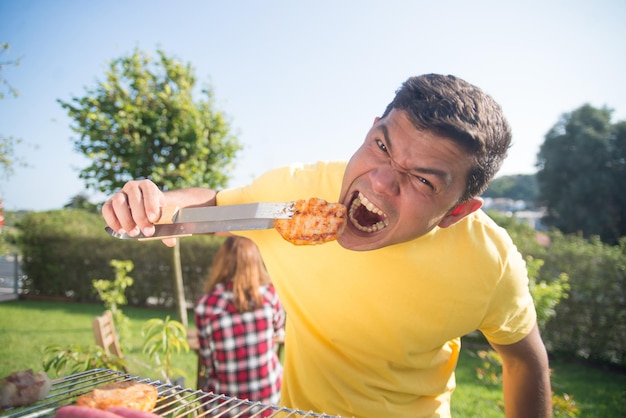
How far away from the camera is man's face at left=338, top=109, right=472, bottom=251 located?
5.76 ft

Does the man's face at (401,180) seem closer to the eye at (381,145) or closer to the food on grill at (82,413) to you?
the eye at (381,145)

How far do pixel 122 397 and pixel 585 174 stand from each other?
3796 cm

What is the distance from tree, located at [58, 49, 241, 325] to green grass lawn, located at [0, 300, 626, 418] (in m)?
3.49

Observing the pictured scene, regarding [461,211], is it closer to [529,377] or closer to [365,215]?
[365,215]

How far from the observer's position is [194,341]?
5.02 metres

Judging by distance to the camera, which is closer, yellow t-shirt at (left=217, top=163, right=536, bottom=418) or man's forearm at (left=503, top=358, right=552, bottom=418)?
yellow t-shirt at (left=217, top=163, right=536, bottom=418)

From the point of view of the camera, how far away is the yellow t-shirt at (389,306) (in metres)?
1.92

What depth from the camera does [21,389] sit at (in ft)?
4.00

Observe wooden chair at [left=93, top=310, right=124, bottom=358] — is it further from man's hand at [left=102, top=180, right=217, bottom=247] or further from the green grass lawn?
man's hand at [left=102, top=180, right=217, bottom=247]

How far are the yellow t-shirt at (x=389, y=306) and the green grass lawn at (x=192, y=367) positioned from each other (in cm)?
325

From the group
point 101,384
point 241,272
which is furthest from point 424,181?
point 241,272

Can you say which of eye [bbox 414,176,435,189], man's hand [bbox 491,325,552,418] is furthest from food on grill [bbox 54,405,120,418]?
man's hand [bbox 491,325,552,418]

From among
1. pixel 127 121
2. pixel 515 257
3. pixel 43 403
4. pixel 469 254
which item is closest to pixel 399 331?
pixel 469 254

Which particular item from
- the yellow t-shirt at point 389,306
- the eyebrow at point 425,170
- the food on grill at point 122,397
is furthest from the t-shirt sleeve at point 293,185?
the food on grill at point 122,397
